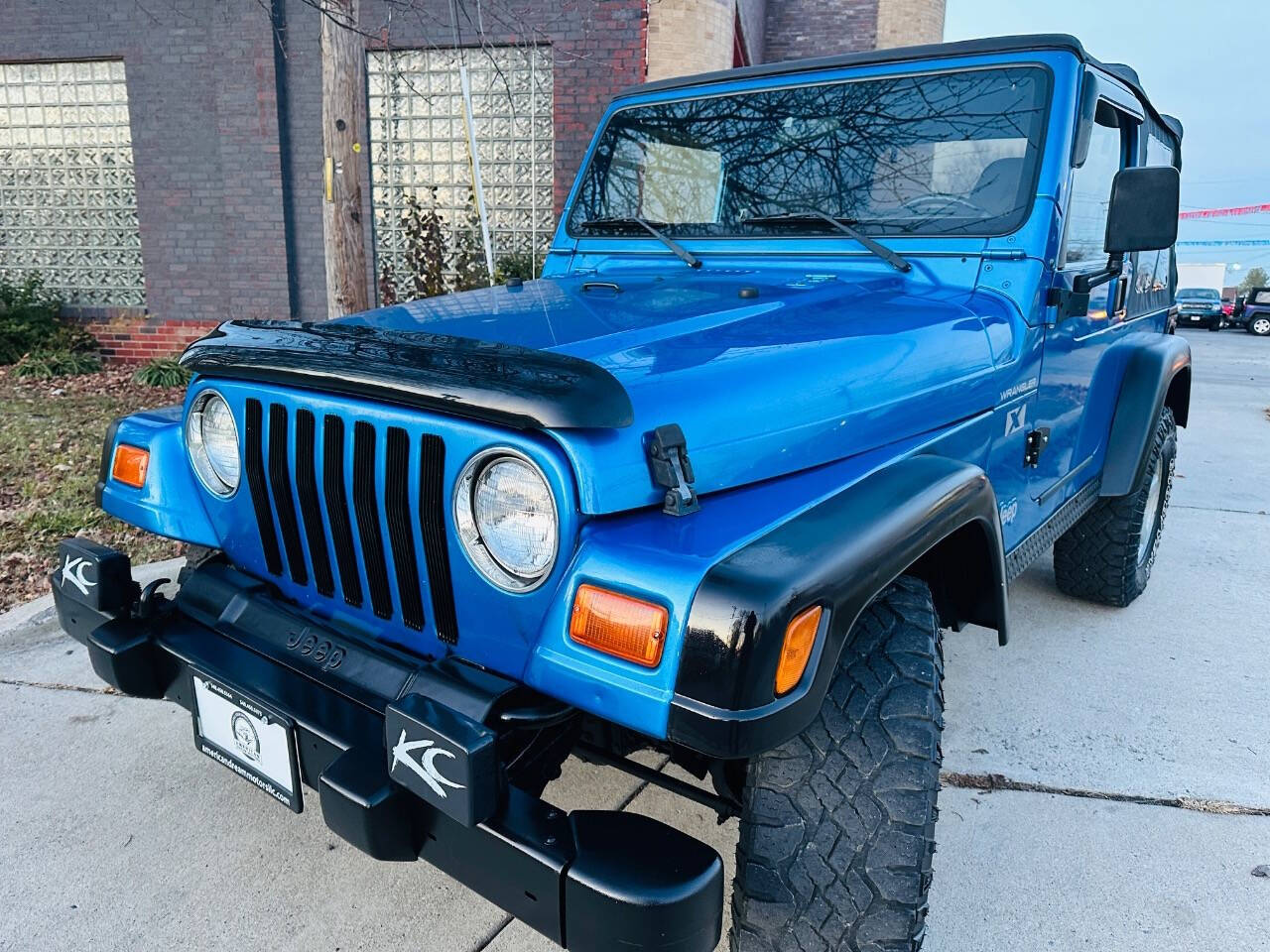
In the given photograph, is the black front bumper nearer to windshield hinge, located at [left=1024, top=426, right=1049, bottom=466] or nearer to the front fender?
the front fender

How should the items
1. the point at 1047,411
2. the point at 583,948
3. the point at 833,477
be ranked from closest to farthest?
the point at 583,948 → the point at 833,477 → the point at 1047,411

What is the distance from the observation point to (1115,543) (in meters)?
3.81

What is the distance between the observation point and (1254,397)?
11.8 m

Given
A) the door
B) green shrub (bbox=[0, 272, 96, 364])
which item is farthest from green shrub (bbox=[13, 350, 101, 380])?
Result: the door

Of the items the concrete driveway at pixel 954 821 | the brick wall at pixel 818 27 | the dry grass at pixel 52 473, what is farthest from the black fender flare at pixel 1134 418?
the brick wall at pixel 818 27

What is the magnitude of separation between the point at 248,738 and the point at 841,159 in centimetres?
224

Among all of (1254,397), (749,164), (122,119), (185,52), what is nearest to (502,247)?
(185,52)

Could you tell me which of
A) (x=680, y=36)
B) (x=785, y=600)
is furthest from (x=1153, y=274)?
(x=680, y=36)

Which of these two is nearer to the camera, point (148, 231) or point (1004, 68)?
point (1004, 68)

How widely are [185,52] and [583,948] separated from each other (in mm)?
9814

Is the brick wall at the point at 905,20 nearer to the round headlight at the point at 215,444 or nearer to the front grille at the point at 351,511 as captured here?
the round headlight at the point at 215,444

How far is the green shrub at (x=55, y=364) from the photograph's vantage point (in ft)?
28.4

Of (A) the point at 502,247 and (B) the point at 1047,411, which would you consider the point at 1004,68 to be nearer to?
(B) the point at 1047,411

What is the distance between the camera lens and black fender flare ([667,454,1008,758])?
1.30 m
